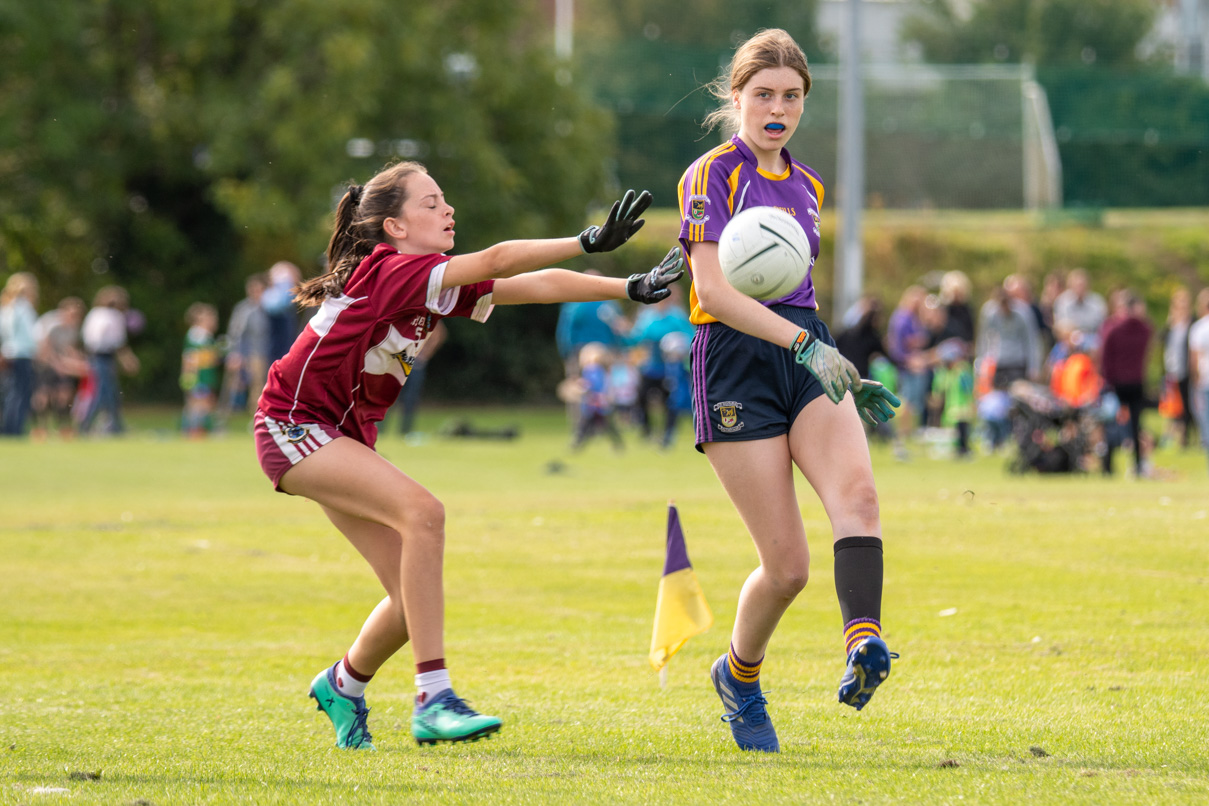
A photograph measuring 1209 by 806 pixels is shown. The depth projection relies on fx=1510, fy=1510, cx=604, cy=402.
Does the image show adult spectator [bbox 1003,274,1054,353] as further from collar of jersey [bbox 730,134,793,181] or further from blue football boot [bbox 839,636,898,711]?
blue football boot [bbox 839,636,898,711]

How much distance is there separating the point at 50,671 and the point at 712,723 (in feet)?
10.6

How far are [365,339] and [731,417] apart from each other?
1167mm

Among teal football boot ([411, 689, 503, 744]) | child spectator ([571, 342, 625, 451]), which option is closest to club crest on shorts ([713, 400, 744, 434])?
teal football boot ([411, 689, 503, 744])

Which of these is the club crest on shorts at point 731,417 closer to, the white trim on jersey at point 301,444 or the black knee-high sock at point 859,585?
the black knee-high sock at point 859,585

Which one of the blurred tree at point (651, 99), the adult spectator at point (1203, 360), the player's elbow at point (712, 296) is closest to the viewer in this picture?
the player's elbow at point (712, 296)

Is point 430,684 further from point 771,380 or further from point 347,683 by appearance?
point 771,380

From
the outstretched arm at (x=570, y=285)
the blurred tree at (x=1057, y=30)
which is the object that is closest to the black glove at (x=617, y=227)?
the outstretched arm at (x=570, y=285)

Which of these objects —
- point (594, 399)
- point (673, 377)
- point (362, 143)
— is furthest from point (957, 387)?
point (362, 143)

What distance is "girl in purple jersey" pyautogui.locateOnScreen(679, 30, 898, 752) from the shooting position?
450cm

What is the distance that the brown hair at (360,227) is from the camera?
4.93m

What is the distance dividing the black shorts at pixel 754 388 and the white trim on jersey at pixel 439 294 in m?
0.84

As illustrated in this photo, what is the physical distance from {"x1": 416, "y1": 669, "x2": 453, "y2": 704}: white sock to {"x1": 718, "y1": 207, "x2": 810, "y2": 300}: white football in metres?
1.51

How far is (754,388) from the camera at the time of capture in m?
4.67

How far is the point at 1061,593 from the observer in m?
8.41
